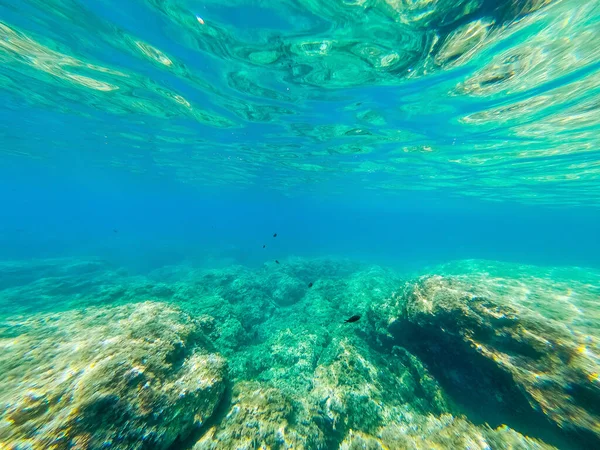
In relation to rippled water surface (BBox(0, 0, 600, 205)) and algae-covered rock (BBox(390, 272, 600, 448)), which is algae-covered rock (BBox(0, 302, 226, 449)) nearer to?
algae-covered rock (BBox(390, 272, 600, 448))

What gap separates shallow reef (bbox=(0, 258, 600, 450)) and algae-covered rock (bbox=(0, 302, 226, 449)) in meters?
0.02

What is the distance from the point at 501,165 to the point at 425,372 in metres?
21.8

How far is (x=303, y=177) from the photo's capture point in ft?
111

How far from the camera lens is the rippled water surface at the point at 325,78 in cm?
768

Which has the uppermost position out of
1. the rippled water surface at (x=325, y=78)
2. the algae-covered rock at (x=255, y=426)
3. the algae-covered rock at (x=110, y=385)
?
the rippled water surface at (x=325, y=78)

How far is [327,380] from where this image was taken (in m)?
5.81

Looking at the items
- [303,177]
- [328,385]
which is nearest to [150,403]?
[328,385]

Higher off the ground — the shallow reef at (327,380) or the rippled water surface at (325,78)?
the rippled water surface at (325,78)

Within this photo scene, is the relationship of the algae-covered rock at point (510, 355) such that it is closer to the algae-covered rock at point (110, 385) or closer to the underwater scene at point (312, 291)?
the underwater scene at point (312, 291)

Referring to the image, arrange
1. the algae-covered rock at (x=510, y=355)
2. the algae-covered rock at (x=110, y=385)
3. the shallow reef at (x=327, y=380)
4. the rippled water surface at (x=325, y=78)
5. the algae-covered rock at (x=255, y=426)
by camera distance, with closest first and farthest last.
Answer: the algae-covered rock at (x=110, y=385) → the shallow reef at (x=327, y=380) → the algae-covered rock at (x=255, y=426) → the algae-covered rock at (x=510, y=355) → the rippled water surface at (x=325, y=78)

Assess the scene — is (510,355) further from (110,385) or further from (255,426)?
(110,385)

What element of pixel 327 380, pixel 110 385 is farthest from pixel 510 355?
pixel 110 385

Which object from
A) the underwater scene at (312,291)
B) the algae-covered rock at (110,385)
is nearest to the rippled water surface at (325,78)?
the underwater scene at (312,291)

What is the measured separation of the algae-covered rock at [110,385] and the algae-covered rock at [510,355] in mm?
5119
